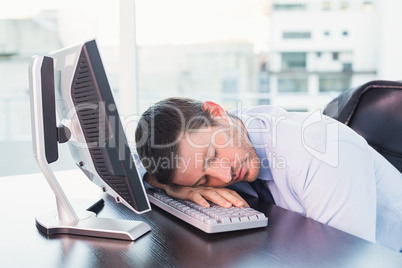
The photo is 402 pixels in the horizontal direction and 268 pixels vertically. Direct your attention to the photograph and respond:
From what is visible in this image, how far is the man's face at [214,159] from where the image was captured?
0.95 meters

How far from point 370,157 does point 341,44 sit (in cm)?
376

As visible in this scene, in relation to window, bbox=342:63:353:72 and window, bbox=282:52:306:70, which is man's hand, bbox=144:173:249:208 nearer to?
window, bbox=282:52:306:70

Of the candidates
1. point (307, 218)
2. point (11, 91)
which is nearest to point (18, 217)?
point (307, 218)

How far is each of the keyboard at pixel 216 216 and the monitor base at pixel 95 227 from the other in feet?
0.32

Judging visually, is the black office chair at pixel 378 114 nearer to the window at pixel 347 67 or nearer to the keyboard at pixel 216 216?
the keyboard at pixel 216 216

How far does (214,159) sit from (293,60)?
3759 mm

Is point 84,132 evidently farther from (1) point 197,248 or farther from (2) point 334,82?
(2) point 334,82

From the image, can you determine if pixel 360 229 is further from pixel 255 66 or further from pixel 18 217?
pixel 255 66

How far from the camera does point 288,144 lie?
3.31 ft

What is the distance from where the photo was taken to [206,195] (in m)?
0.94

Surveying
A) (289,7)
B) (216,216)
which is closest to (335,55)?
(289,7)

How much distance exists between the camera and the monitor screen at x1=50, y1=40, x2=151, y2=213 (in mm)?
652

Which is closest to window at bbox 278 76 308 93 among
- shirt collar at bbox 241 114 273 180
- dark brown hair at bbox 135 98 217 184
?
shirt collar at bbox 241 114 273 180

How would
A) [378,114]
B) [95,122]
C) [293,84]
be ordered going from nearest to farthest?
[95,122] → [378,114] → [293,84]
